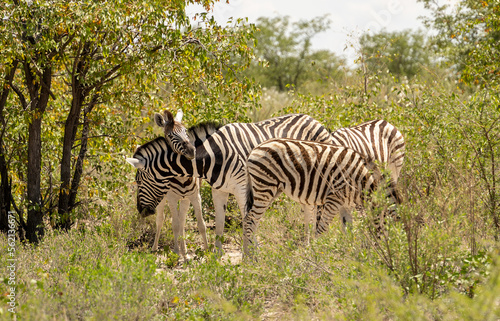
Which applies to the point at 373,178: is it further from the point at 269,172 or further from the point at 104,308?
the point at 104,308

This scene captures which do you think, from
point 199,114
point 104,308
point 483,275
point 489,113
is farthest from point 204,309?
point 489,113

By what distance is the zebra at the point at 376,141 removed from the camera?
7211mm

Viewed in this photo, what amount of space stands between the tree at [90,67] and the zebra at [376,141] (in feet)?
5.32

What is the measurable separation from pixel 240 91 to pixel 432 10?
13.9 meters

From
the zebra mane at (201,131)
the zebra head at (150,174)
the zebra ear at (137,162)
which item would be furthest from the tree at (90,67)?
the zebra ear at (137,162)

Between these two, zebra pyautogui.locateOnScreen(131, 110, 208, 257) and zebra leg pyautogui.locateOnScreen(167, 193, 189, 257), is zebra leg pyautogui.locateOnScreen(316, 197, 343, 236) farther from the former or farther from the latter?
zebra leg pyautogui.locateOnScreen(167, 193, 189, 257)

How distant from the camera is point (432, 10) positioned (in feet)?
60.2

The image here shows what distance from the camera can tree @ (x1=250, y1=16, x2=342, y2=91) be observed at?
29.5m

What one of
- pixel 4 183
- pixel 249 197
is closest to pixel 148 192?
pixel 249 197

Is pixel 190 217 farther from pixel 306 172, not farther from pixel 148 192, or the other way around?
pixel 306 172

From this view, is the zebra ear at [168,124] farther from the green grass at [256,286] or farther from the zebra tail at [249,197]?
the green grass at [256,286]

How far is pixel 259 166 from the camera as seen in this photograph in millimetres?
5852

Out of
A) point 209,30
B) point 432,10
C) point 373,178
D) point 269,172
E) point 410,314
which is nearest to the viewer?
point 410,314

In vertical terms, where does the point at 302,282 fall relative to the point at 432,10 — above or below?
below
